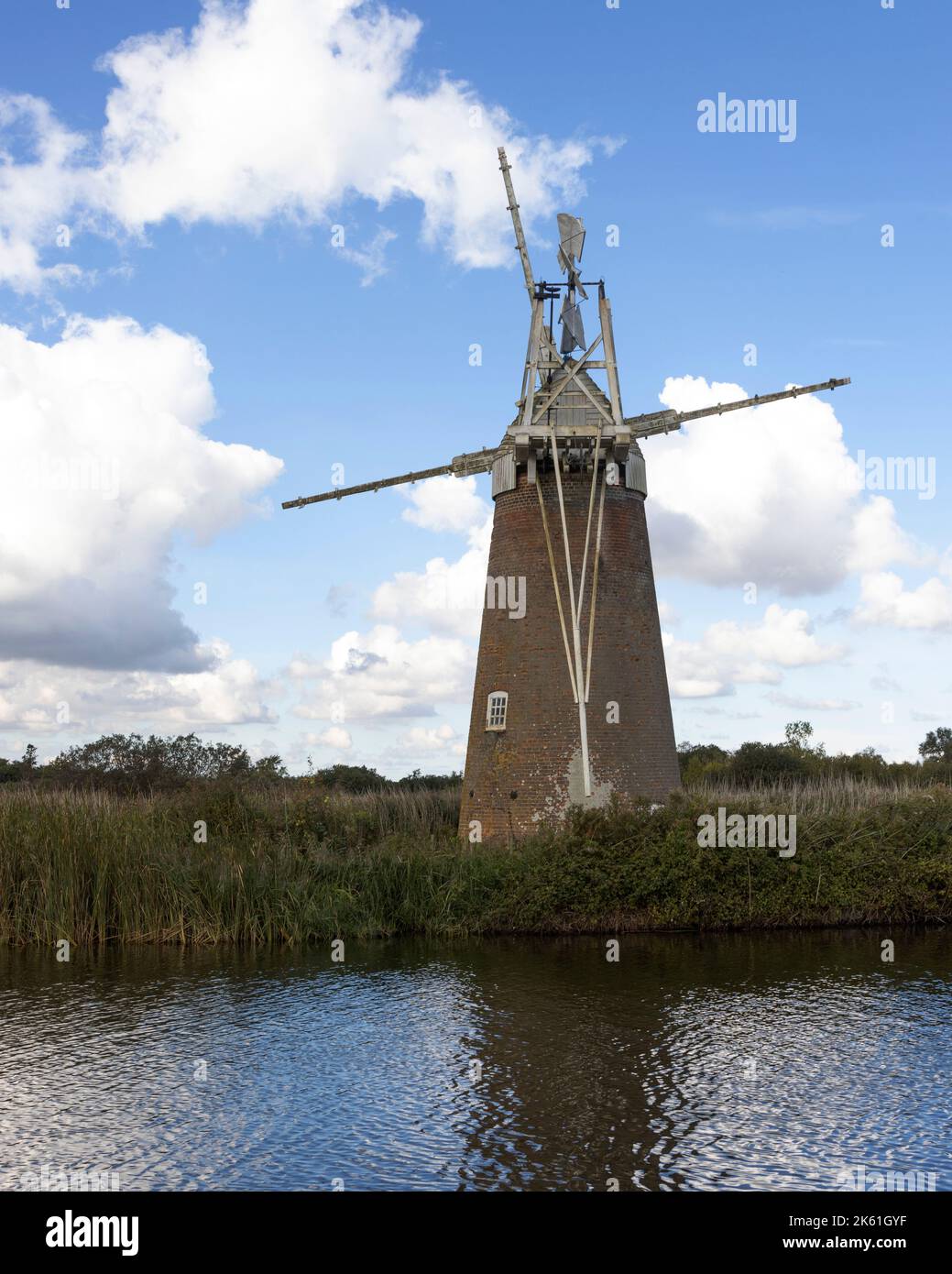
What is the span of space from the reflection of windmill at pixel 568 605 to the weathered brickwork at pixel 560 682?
0.08 ft

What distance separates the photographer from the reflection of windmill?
63.8 ft

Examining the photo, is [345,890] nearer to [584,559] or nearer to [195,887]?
[195,887]

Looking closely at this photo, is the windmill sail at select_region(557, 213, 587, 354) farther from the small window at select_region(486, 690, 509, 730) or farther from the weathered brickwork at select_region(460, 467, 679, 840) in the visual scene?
the small window at select_region(486, 690, 509, 730)

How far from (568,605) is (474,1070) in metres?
11.5

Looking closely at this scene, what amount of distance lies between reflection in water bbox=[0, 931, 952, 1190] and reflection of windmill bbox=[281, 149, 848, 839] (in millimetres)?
5312

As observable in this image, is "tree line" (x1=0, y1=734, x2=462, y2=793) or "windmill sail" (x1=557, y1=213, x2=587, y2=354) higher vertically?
"windmill sail" (x1=557, y1=213, x2=587, y2=354)

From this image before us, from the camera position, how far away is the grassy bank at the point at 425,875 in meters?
15.5

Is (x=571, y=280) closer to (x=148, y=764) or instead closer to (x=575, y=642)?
(x=575, y=642)

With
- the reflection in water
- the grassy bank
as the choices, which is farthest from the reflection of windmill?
the reflection in water

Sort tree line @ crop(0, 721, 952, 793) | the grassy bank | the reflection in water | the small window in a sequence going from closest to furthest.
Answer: the reflection in water → the grassy bank → the small window → tree line @ crop(0, 721, 952, 793)

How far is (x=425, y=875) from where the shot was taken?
16.8 metres

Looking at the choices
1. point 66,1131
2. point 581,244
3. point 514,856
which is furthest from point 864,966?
point 581,244

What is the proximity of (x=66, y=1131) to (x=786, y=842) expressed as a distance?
1247cm

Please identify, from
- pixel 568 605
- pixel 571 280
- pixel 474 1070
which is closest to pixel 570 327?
Result: pixel 571 280
